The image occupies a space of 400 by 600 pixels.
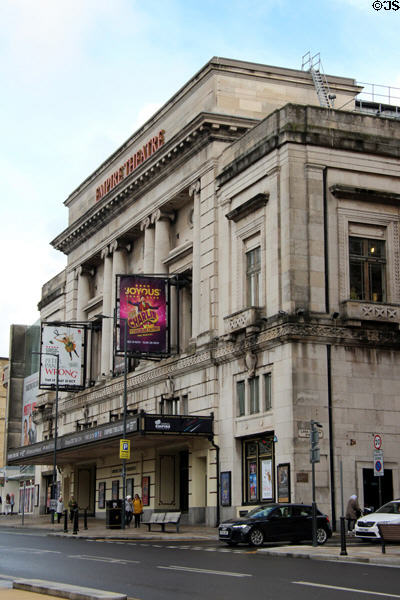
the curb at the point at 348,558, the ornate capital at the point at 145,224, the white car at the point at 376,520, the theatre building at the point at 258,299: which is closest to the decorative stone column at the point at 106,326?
the theatre building at the point at 258,299

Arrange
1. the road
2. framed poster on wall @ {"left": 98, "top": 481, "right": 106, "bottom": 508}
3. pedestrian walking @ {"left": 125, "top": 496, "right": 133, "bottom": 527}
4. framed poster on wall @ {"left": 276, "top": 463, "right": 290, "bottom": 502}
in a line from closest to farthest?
1. the road
2. framed poster on wall @ {"left": 276, "top": 463, "right": 290, "bottom": 502}
3. pedestrian walking @ {"left": 125, "top": 496, "right": 133, "bottom": 527}
4. framed poster on wall @ {"left": 98, "top": 481, "right": 106, "bottom": 508}

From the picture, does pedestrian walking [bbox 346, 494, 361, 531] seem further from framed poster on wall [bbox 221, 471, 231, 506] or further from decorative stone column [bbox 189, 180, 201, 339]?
decorative stone column [bbox 189, 180, 201, 339]

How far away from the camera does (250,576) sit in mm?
18266

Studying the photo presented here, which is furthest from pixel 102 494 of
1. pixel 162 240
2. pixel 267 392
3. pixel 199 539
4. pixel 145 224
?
pixel 199 539

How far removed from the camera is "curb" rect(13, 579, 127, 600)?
13.0 meters

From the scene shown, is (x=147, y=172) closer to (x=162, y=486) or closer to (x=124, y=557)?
(x=162, y=486)

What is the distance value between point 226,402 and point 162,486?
32.3ft

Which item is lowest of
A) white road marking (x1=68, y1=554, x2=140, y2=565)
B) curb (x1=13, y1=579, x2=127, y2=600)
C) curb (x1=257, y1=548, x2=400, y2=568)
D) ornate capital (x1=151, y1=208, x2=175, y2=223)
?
white road marking (x1=68, y1=554, x2=140, y2=565)

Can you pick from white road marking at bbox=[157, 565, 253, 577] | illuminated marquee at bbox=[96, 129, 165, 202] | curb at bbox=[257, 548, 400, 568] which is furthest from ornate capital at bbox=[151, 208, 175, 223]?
white road marking at bbox=[157, 565, 253, 577]

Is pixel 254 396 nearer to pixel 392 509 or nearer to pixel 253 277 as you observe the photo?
pixel 253 277

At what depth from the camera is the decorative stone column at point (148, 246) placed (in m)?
54.4

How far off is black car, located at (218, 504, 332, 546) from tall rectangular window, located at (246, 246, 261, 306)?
1284cm

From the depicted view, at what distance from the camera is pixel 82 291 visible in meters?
67.4

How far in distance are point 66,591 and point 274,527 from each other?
56.9 ft
